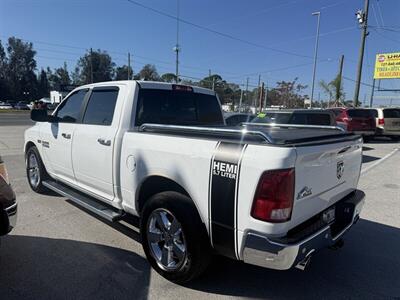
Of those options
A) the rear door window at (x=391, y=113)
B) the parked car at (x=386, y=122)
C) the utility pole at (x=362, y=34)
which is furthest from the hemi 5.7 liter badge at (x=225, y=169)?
the utility pole at (x=362, y=34)

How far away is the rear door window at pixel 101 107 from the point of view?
3.84 meters

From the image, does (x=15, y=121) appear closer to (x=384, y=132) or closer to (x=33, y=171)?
(x=33, y=171)

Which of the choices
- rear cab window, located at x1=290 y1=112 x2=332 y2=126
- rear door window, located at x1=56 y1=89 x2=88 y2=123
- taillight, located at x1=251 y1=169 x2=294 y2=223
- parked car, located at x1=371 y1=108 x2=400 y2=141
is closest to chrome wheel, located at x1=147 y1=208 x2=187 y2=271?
taillight, located at x1=251 y1=169 x2=294 y2=223

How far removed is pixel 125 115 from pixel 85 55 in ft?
324

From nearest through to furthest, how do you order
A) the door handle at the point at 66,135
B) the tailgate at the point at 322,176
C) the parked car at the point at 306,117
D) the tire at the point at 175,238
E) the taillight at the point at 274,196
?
the taillight at the point at 274,196 → the tailgate at the point at 322,176 → the tire at the point at 175,238 → the door handle at the point at 66,135 → the parked car at the point at 306,117

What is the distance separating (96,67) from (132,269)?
305 ft

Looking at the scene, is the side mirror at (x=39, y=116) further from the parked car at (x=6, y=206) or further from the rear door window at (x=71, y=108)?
the parked car at (x=6, y=206)

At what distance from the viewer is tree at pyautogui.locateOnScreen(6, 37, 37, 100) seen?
86.5 meters

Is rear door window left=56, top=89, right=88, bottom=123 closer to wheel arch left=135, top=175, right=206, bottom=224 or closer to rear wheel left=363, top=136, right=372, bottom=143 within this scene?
wheel arch left=135, top=175, right=206, bottom=224

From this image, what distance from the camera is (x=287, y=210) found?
227 cm

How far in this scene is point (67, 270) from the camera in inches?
125

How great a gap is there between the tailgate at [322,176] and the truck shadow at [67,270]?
162cm

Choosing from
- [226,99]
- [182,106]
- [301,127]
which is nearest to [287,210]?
[301,127]

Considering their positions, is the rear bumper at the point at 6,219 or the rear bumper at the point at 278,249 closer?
the rear bumper at the point at 278,249
